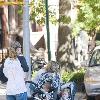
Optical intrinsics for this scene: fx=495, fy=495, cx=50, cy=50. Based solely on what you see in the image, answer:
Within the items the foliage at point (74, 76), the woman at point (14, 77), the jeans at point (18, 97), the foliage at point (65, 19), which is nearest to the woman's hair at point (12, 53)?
the woman at point (14, 77)

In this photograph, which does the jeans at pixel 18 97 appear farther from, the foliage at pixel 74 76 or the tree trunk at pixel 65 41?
the tree trunk at pixel 65 41

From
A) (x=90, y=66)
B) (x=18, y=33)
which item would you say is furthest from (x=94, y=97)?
(x=18, y=33)

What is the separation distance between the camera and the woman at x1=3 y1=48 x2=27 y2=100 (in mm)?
9008

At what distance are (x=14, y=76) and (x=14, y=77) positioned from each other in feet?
0.06

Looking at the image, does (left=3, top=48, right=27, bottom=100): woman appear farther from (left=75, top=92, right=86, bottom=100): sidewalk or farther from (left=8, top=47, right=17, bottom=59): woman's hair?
(left=75, top=92, right=86, bottom=100): sidewalk

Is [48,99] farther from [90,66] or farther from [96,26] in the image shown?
[96,26]

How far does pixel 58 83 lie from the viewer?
966 centimetres

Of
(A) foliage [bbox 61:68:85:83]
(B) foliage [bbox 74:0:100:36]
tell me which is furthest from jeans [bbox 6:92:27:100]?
(B) foliage [bbox 74:0:100:36]

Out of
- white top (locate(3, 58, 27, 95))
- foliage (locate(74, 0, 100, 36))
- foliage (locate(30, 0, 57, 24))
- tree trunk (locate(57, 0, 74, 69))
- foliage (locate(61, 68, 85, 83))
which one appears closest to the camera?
white top (locate(3, 58, 27, 95))

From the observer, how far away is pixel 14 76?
905 centimetres

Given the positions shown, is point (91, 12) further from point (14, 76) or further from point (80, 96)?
point (14, 76)

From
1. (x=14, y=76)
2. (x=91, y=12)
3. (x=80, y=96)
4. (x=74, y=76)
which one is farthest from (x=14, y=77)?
(x=91, y=12)

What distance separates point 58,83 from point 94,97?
4.91m

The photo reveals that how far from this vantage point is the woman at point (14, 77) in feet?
29.6
